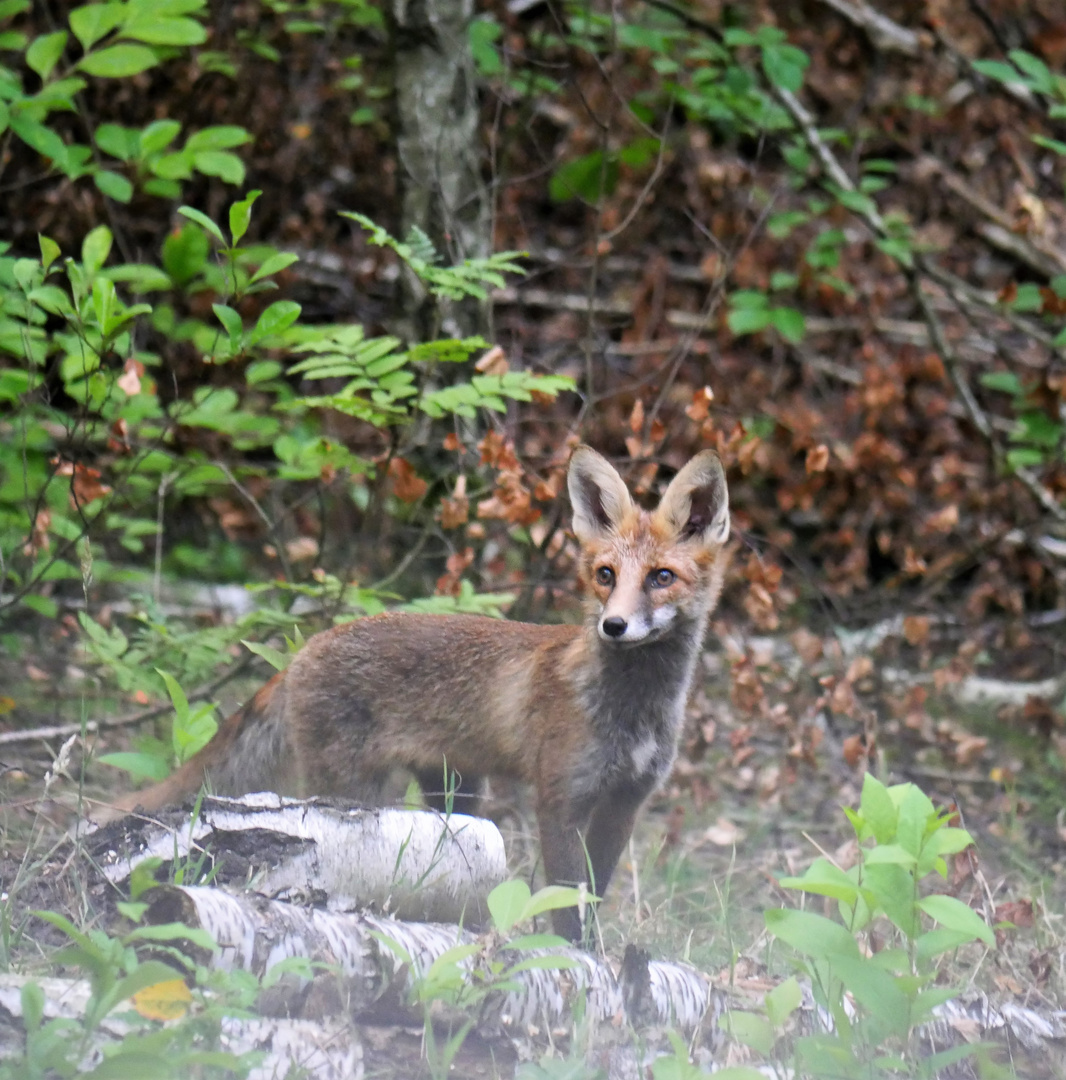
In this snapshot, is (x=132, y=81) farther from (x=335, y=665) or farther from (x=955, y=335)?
(x=955, y=335)

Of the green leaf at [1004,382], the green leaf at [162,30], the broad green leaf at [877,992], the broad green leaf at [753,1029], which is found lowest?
the green leaf at [1004,382]

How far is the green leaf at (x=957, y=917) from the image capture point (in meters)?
2.82

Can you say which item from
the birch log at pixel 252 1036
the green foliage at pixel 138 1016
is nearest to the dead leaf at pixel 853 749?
the birch log at pixel 252 1036

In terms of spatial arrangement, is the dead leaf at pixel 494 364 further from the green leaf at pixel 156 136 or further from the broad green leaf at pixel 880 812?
the broad green leaf at pixel 880 812

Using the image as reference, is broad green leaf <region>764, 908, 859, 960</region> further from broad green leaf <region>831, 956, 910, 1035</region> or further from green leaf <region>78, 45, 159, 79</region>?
green leaf <region>78, 45, 159, 79</region>

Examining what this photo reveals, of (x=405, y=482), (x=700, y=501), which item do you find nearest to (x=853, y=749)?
(x=700, y=501)

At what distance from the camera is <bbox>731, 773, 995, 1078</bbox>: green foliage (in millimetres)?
2855

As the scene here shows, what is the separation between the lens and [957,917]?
9.44 ft

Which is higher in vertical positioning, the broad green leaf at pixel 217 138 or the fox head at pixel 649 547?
the broad green leaf at pixel 217 138

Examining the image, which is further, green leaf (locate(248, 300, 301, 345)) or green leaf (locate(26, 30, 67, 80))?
green leaf (locate(26, 30, 67, 80))

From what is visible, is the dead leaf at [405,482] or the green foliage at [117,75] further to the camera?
the dead leaf at [405,482]

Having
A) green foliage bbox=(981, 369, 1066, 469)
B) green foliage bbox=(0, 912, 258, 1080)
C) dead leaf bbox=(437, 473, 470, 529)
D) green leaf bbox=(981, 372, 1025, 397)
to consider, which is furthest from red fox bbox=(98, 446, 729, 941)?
green leaf bbox=(981, 372, 1025, 397)

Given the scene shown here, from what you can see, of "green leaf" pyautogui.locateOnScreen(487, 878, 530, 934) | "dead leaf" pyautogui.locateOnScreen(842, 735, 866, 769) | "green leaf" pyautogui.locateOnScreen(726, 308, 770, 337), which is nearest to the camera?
"green leaf" pyautogui.locateOnScreen(487, 878, 530, 934)

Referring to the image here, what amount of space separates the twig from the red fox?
0.72 meters
